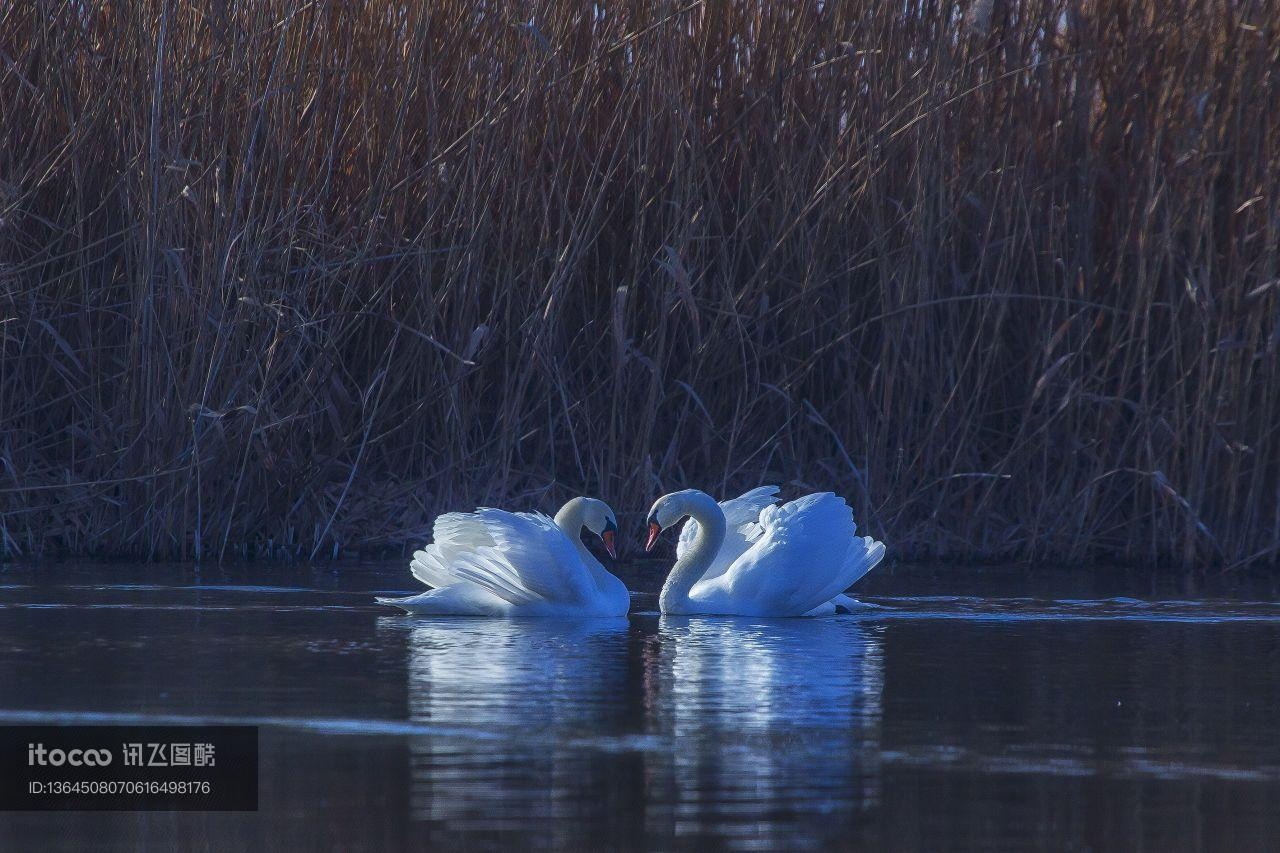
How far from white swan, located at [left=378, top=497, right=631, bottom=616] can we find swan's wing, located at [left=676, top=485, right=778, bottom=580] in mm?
653

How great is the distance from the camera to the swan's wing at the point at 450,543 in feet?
25.0

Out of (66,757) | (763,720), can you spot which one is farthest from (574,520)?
(66,757)

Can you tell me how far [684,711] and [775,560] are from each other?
7.57 ft

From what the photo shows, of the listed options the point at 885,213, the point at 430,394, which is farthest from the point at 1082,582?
the point at 430,394

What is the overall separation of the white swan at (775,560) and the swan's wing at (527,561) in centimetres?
45

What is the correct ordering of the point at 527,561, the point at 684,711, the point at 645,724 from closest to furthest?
the point at 645,724 → the point at 684,711 → the point at 527,561

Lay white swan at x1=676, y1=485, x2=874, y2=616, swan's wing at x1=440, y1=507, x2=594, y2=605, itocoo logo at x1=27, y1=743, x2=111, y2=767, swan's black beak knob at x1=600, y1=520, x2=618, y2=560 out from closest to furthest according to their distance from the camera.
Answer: itocoo logo at x1=27, y1=743, x2=111, y2=767, swan's wing at x1=440, y1=507, x2=594, y2=605, swan's black beak knob at x1=600, y1=520, x2=618, y2=560, white swan at x1=676, y1=485, x2=874, y2=616

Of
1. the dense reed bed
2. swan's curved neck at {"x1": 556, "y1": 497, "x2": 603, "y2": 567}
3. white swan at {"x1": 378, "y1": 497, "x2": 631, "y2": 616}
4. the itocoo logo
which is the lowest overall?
the itocoo logo

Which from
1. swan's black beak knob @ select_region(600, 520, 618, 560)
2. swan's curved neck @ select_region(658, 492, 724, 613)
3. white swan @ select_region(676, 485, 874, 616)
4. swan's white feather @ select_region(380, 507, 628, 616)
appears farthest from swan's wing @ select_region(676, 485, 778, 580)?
swan's white feather @ select_region(380, 507, 628, 616)

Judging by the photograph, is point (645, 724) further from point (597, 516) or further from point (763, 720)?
point (597, 516)

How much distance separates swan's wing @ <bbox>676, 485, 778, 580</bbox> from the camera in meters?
8.34

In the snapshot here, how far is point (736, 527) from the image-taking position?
8500 millimetres

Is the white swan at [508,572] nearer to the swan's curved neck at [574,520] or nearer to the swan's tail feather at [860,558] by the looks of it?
the swan's curved neck at [574,520]

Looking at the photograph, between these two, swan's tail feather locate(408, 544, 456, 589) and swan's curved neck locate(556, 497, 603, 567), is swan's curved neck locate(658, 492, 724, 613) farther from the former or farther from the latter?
swan's tail feather locate(408, 544, 456, 589)
